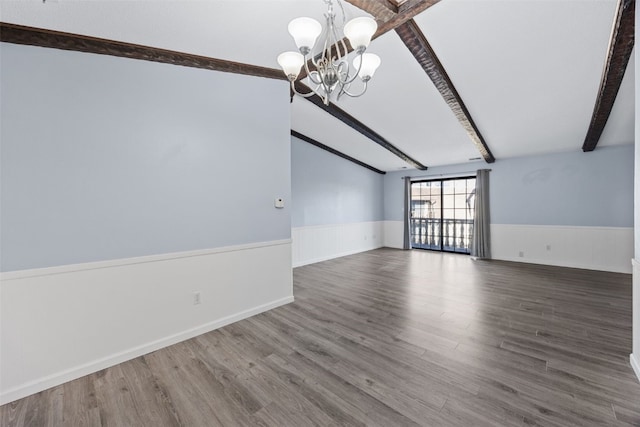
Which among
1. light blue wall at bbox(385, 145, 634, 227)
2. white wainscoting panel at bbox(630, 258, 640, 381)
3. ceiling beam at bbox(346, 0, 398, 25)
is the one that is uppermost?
ceiling beam at bbox(346, 0, 398, 25)

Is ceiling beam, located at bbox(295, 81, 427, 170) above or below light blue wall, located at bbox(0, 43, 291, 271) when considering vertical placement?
above

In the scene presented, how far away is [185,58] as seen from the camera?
7.75ft

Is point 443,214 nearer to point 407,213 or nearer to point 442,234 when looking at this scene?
point 442,234

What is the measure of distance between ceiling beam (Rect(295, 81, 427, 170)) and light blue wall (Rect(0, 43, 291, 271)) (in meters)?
0.84

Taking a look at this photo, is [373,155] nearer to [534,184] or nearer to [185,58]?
[534,184]

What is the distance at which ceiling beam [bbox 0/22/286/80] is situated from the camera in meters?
1.71

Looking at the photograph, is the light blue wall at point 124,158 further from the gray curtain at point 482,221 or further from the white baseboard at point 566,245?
the white baseboard at point 566,245

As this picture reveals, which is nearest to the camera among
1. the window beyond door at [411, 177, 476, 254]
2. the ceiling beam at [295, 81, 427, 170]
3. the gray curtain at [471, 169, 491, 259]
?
the ceiling beam at [295, 81, 427, 170]

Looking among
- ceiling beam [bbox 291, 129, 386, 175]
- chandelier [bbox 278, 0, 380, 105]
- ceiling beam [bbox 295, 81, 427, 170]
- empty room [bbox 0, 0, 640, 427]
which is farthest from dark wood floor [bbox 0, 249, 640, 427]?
ceiling beam [bbox 291, 129, 386, 175]

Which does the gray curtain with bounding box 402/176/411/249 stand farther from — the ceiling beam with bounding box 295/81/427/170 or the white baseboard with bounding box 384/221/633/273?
the white baseboard with bounding box 384/221/633/273

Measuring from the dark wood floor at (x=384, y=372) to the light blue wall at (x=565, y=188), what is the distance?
2.36m

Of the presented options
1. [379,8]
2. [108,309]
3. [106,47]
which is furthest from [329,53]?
[108,309]

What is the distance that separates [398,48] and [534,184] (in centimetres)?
482

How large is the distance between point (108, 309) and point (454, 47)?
12.8ft
